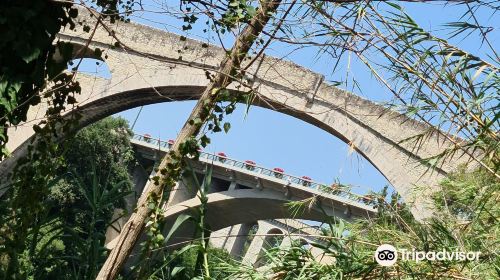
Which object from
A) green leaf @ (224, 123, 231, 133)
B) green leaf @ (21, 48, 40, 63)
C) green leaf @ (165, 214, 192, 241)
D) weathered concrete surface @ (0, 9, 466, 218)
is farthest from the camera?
weathered concrete surface @ (0, 9, 466, 218)

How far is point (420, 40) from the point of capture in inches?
130

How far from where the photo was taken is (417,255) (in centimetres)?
327

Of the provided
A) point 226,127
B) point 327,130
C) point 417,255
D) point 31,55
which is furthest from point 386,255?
point 327,130

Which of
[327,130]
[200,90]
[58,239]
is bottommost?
A: [58,239]

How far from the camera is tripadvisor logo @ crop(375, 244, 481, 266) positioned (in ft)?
10.4

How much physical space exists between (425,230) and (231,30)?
1.20 metres

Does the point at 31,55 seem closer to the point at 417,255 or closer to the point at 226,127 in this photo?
the point at 226,127

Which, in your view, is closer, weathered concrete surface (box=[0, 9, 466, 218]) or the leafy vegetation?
the leafy vegetation

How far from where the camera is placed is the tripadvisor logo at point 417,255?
3.17m

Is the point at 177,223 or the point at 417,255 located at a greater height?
the point at 417,255

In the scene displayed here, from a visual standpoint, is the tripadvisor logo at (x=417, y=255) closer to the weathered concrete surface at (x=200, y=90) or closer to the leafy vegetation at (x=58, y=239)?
the leafy vegetation at (x=58, y=239)

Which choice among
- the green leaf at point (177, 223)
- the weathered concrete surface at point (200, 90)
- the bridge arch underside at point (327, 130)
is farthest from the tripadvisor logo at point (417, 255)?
the weathered concrete surface at point (200, 90)

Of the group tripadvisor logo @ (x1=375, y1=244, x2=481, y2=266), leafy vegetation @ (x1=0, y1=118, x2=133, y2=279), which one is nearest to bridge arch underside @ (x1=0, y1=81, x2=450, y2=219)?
leafy vegetation @ (x1=0, y1=118, x2=133, y2=279)

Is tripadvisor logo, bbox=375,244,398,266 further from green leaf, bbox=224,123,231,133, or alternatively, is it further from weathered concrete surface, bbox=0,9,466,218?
weathered concrete surface, bbox=0,9,466,218
